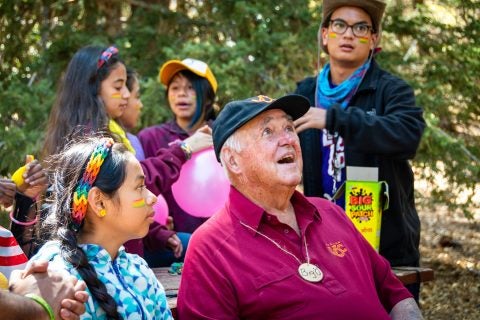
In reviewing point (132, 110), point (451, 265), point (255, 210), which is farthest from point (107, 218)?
point (451, 265)

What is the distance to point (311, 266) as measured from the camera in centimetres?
289

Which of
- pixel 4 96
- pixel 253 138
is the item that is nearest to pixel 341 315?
pixel 253 138

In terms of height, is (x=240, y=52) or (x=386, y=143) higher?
(x=240, y=52)

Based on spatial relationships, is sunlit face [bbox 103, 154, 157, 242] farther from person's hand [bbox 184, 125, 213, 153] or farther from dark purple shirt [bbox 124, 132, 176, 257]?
person's hand [bbox 184, 125, 213, 153]

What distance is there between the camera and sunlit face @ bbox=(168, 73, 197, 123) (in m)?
4.78

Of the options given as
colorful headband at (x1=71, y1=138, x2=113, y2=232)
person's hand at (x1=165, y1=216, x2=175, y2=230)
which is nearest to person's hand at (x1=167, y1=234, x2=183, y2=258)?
person's hand at (x1=165, y1=216, x2=175, y2=230)

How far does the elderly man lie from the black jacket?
0.45m

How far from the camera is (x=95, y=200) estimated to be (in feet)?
8.44

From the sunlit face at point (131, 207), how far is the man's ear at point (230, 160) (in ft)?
1.60

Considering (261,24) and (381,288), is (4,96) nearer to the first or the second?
(261,24)

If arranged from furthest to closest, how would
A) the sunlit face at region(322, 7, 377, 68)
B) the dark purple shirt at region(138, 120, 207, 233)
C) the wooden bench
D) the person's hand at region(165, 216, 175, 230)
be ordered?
1. the dark purple shirt at region(138, 120, 207, 233)
2. the person's hand at region(165, 216, 175, 230)
3. the sunlit face at region(322, 7, 377, 68)
4. the wooden bench

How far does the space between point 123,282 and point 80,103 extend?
1422 mm

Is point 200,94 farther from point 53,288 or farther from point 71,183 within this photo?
point 53,288

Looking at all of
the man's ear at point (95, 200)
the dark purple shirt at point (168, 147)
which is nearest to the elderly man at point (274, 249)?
the man's ear at point (95, 200)
